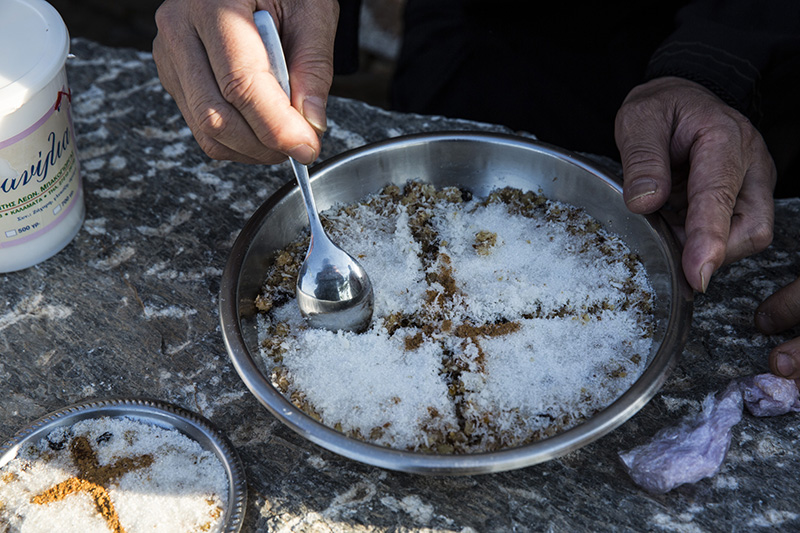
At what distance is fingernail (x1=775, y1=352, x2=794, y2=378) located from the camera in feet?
3.32

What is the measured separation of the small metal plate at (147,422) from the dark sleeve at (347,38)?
87 centimetres

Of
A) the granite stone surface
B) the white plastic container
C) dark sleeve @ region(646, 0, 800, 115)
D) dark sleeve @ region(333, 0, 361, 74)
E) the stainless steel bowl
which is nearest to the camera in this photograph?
the stainless steel bowl

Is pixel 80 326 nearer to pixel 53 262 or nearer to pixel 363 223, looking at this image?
pixel 53 262

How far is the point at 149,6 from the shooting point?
3309mm

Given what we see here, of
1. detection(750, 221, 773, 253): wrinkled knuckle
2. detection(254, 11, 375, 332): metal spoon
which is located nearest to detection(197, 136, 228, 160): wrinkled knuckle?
detection(254, 11, 375, 332): metal spoon

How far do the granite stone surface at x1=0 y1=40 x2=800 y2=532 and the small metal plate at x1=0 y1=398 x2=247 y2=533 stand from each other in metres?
0.04

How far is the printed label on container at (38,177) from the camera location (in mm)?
1075

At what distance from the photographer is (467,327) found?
1045 mm

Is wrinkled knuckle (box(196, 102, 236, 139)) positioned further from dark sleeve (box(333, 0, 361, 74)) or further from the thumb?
dark sleeve (box(333, 0, 361, 74))

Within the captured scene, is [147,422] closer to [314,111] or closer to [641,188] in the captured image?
[314,111]

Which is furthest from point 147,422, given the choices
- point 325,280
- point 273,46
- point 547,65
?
point 547,65

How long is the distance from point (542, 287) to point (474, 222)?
0.19m

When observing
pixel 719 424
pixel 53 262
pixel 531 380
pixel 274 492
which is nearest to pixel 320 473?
pixel 274 492

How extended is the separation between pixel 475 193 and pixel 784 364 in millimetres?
563
